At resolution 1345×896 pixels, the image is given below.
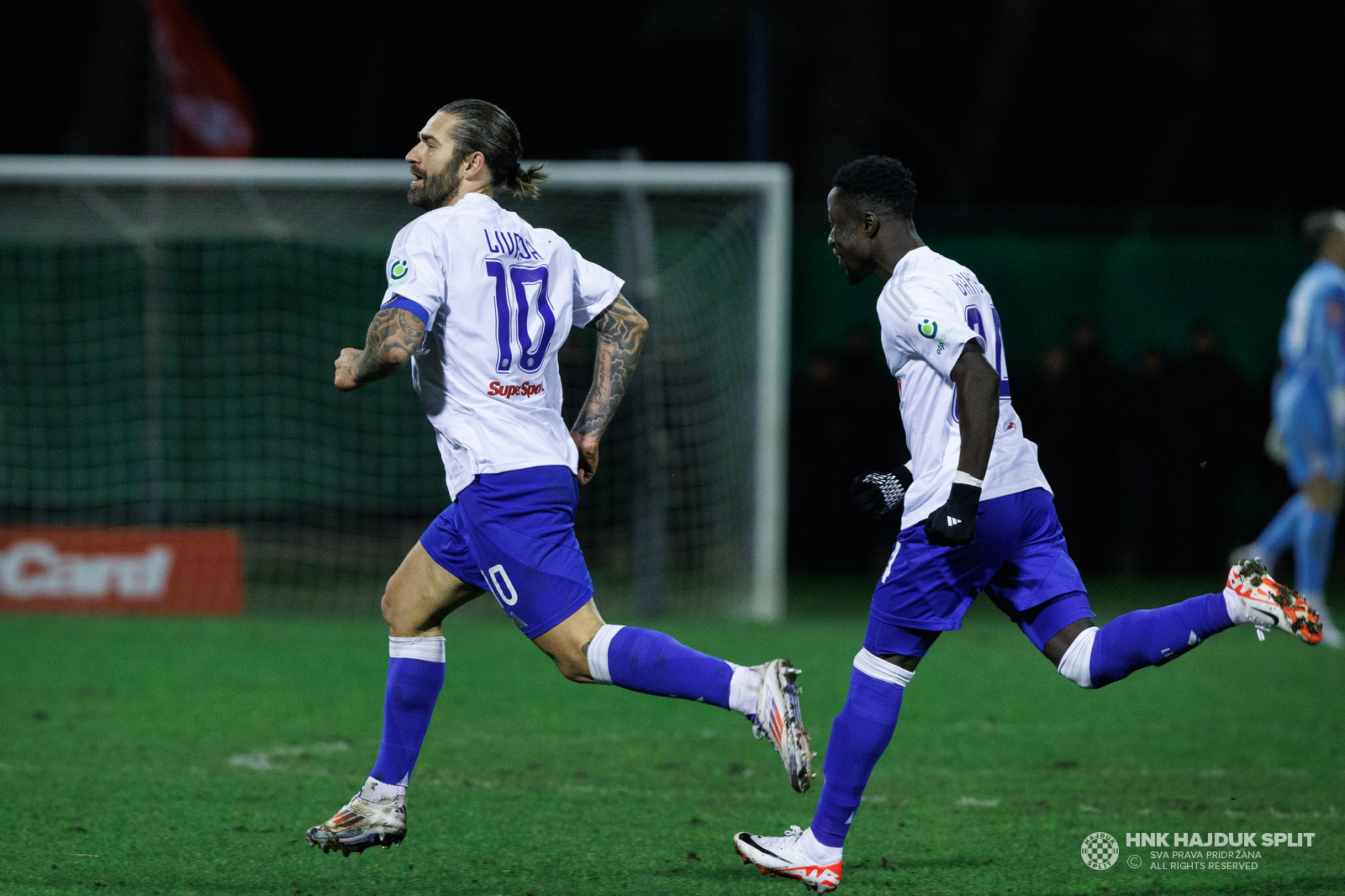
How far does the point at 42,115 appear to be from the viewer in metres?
24.8

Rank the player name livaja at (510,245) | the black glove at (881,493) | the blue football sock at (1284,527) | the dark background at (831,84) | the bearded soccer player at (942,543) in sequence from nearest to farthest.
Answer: the bearded soccer player at (942,543) → the player name livaja at (510,245) → the black glove at (881,493) → the blue football sock at (1284,527) → the dark background at (831,84)

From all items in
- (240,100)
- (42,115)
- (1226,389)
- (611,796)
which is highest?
(42,115)

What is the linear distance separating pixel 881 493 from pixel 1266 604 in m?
1.09

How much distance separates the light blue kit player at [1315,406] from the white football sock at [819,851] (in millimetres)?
6057

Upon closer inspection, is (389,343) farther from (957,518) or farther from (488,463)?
(957,518)

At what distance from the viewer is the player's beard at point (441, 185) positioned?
4445 millimetres

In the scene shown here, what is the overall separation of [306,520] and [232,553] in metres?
2.93

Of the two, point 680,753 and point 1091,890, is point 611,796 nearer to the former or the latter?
point 680,753

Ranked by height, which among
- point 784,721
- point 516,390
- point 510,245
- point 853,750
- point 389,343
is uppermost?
point 510,245

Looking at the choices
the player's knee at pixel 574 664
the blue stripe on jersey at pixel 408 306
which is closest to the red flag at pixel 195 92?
the blue stripe on jersey at pixel 408 306

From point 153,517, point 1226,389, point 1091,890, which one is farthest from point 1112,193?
point 1091,890

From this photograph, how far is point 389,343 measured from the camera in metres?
4.07

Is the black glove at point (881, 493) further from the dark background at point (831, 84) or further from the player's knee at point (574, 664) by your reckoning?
the dark background at point (831, 84)

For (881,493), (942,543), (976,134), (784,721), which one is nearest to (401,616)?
(784,721)
